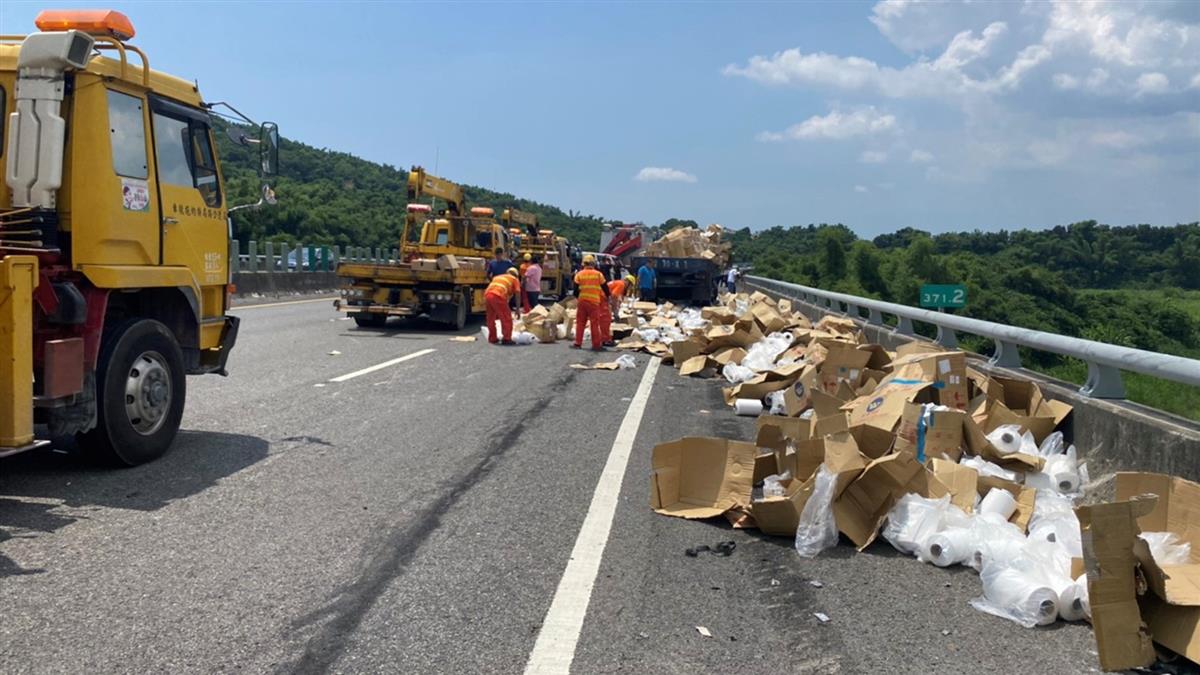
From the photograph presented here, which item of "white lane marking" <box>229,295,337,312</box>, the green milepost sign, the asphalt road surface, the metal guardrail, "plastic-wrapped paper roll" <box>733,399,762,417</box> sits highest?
the green milepost sign

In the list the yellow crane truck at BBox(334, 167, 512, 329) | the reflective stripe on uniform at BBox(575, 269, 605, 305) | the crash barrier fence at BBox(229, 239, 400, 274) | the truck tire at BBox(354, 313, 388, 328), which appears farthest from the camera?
the crash barrier fence at BBox(229, 239, 400, 274)

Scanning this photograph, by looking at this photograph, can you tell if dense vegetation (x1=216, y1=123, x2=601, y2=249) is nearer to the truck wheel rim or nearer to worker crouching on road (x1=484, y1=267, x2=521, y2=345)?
worker crouching on road (x1=484, y1=267, x2=521, y2=345)

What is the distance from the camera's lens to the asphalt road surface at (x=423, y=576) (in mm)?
3717

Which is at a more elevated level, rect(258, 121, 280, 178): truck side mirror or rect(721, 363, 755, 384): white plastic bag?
rect(258, 121, 280, 178): truck side mirror

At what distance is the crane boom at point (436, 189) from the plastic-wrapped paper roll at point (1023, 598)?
19.3 m

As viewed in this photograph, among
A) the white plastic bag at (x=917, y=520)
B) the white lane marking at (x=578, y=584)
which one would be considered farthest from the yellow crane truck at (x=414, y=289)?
the white plastic bag at (x=917, y=520)

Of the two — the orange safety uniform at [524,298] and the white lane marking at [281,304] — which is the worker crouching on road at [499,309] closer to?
the orange safety uniform at [524,298]

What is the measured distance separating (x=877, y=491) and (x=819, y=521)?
390 mm

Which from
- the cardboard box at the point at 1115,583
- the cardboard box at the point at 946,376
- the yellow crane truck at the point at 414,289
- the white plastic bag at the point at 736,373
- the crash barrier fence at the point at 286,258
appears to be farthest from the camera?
the crash barrier fence at the point at 286,258

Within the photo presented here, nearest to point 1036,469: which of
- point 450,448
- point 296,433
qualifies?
point 450,448

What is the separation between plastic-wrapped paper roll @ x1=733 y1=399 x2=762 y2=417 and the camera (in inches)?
379

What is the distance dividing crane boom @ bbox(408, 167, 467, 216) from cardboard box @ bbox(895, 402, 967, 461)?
17.6 m

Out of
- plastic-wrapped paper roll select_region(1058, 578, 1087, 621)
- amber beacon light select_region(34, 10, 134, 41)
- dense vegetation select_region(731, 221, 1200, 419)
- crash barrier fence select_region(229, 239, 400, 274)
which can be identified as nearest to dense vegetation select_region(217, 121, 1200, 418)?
dense vegetation select_region(731, 221, 1200, 419)

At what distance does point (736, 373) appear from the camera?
1206cm
